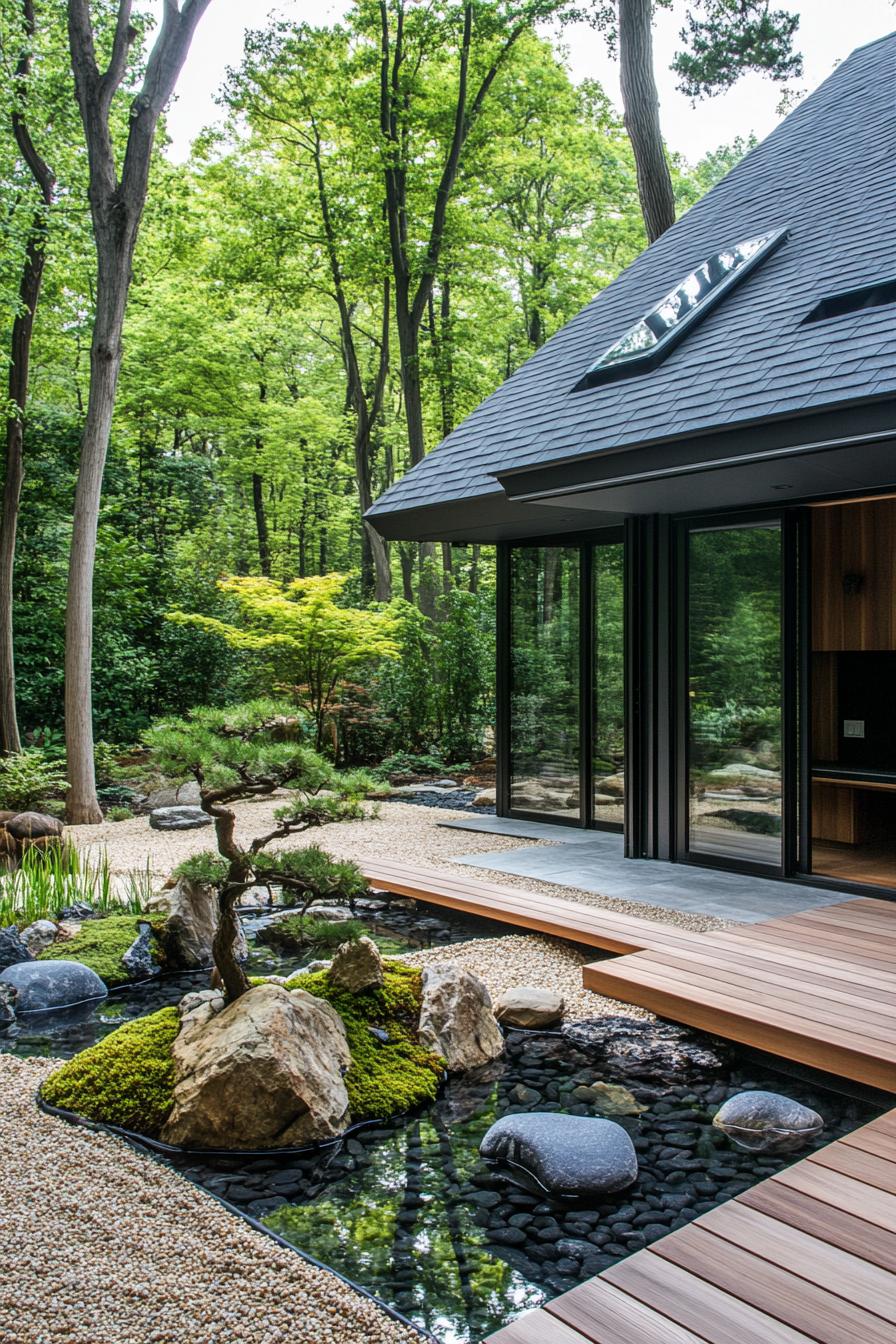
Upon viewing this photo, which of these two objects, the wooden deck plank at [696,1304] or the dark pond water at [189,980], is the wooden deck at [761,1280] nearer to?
the wooden deck plank at [696,1304]

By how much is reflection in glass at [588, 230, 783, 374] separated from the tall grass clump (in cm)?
437

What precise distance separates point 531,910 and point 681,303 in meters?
4.00

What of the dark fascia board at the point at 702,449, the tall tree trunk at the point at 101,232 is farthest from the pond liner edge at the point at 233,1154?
the tall tree trunk at the point at 101,232

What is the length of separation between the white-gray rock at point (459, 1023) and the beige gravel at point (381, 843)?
5.16 feet

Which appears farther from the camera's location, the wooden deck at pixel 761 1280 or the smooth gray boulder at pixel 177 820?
the smooth gray boulder at pixel 177 820

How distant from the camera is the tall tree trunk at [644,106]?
9461 millimetres

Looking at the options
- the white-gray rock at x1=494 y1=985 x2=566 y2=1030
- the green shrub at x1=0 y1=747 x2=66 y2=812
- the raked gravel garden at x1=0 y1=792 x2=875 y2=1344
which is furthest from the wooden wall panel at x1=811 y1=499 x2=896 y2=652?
the green shrub at x1=0 y1=747 x2=66 y2=812

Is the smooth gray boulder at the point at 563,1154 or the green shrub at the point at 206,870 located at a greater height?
the green shrub at the point at 206,870

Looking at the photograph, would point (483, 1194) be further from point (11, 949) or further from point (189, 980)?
point (11, 949)

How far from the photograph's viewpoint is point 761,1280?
2.07 metres

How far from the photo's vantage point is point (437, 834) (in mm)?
7758

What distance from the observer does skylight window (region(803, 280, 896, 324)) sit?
471 centimetres

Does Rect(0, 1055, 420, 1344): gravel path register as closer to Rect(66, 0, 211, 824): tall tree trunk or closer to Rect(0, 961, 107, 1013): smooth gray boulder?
Rect(0, 961, 107, 1013): smooth gray boulder

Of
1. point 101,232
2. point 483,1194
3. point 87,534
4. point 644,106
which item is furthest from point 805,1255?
point 644,106
